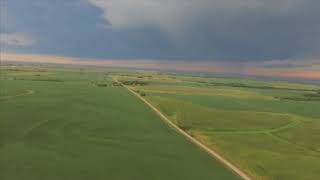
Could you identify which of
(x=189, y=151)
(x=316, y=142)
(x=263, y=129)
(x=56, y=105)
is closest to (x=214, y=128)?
(x=263, y=129)

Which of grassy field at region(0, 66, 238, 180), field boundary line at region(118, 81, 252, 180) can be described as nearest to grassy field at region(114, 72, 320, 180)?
field boundary line at region(118, 81, 252, 180)

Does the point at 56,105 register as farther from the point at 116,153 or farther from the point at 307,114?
the point at 307,114

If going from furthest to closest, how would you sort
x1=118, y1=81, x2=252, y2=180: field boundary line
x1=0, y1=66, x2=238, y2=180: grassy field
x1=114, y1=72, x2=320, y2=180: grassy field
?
x1=114, y1=72, x2=320, y2=180: grassy field, x1=118, y1=81, x2=252, y2=180: field boundary line, x1=0, y1=66, x2=238, y2=180: grassy field

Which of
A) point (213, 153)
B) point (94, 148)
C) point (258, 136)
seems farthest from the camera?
point (258, 136)

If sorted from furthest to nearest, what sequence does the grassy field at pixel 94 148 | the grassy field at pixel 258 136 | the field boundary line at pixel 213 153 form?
the grassy field at pixel 258 136
the field boundary line at pixel 213 153
the grassy field at pixel 94 148

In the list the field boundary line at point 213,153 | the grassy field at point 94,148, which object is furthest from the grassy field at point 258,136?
the grassy field at point 94,148

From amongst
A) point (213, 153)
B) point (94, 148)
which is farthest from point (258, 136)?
point (94, 148)

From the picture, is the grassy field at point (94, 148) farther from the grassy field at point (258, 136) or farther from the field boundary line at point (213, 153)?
the grassy field at point (258, 136)

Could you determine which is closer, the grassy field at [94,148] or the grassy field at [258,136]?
the grassy field at [94,148]

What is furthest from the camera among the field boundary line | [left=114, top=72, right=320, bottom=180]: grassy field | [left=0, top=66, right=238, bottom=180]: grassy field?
[left=114, top=72, right=320, bottom=180]: grassy field

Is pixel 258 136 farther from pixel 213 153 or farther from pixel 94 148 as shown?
pixel 94 148

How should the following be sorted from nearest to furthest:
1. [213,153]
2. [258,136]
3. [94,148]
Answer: [94,148], [213,153], [258,136]

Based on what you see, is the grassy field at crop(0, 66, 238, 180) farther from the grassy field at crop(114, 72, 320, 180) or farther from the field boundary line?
the grassy field at crop(114, 72, 320, 180)
